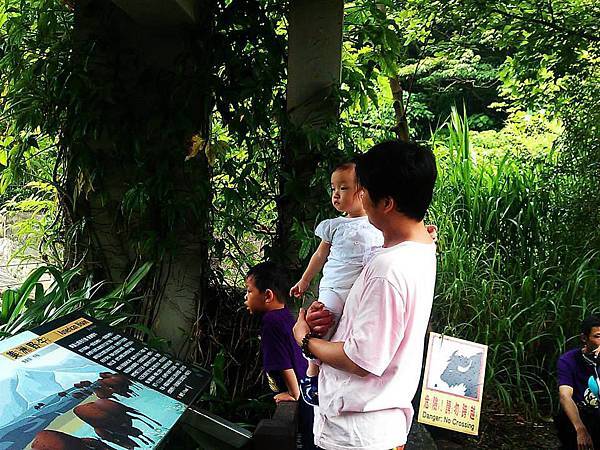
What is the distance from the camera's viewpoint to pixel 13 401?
1222 mm

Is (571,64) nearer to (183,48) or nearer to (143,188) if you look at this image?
(183,48)

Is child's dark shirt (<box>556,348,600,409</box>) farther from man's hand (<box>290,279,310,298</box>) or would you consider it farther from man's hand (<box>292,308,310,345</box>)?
man's hand (<box>292,308,310,345</box>)

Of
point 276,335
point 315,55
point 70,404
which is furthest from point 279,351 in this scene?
point 315,55

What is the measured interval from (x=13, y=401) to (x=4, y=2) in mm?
2716

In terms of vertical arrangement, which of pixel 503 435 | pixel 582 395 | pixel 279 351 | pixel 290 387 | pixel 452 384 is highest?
pixel 279 351

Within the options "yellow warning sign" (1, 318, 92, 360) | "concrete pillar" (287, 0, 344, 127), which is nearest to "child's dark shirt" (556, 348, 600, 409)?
"concrete pillar" (287, 0, 344, 127)

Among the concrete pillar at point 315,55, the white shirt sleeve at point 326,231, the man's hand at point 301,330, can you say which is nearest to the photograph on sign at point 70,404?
the man's hand at point 301,330

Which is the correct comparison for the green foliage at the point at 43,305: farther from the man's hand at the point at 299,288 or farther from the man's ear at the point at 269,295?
the man's hand at the point at 299,288

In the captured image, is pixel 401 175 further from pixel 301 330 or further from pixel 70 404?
pixel 70 404

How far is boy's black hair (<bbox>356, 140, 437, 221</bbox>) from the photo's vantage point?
4.09 ft

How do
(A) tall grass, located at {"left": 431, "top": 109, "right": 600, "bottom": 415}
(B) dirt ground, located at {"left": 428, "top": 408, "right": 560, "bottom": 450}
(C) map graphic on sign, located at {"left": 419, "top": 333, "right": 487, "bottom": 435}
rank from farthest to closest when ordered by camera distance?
1. (A) tall grass, located at {"left": 431, "top": 109, "right": 600, "bottom": 415}
2. (B) dirt ground, located at {"left": 428, "top": 408, "right": 560, "bottom": 450}
3. (C) map graphic on sign, located at {"left": 419, "top": 333, "right": 487, "bottom": 435}

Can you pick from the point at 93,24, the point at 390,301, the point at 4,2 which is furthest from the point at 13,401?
the point at 4,2

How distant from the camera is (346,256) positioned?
6.77 ft

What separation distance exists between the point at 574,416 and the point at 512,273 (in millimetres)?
1125
